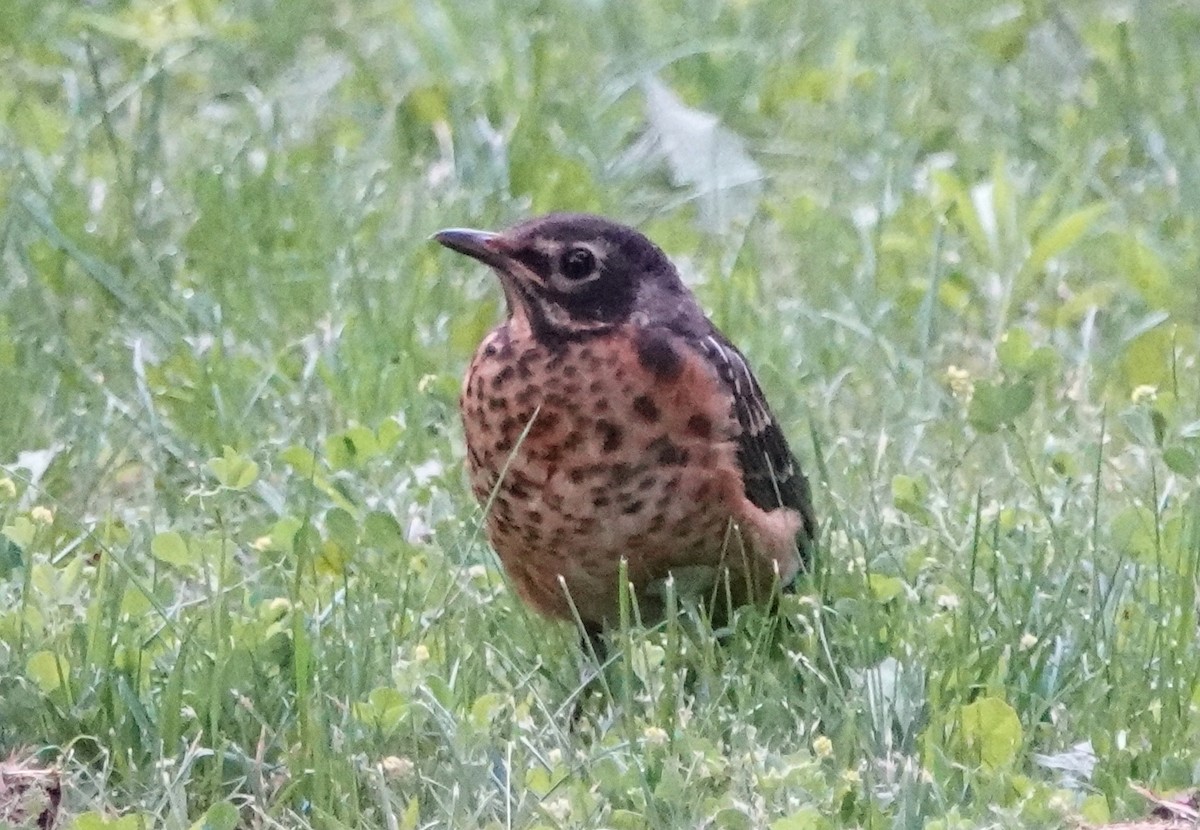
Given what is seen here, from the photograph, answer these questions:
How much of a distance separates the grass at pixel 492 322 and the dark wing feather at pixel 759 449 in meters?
0.15

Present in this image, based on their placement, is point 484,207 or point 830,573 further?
point 484,207

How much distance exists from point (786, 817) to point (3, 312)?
122 inches

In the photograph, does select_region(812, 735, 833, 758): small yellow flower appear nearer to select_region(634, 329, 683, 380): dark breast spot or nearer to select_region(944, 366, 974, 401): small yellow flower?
select_region(634, 329, 683, 380): dark breast spot

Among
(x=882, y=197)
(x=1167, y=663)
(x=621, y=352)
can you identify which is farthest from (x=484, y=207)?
(x=1167, y=663)

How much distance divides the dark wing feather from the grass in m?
0.15

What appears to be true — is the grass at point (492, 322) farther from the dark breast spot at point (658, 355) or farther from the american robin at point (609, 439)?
the dark breast spot at point (658, 355)

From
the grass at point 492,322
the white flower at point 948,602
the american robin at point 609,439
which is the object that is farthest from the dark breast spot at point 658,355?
the white flower at point 948,602

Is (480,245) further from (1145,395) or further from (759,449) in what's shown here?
(1145,395)

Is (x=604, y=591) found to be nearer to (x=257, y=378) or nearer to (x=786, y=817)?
(x=786, y=817)

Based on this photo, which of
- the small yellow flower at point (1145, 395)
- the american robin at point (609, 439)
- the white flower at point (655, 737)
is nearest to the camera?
the white flower at point (655, 737)

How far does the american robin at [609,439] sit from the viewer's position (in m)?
4.22

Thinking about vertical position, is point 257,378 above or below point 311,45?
below

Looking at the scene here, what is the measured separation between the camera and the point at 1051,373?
19.3ft

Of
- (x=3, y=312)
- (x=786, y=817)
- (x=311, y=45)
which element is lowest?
(x=786, y=817)
